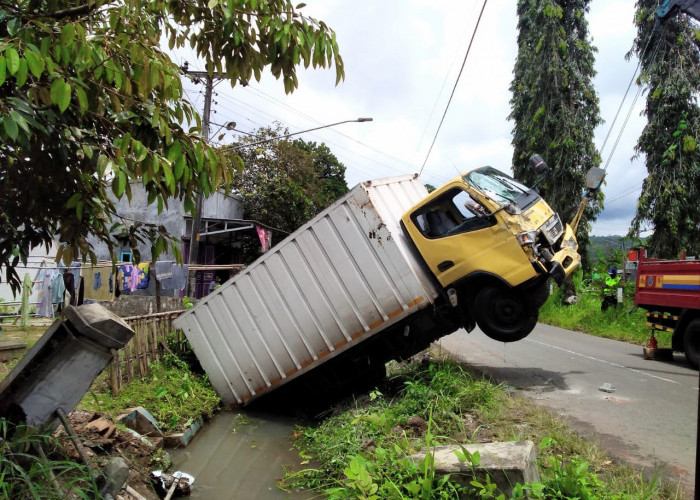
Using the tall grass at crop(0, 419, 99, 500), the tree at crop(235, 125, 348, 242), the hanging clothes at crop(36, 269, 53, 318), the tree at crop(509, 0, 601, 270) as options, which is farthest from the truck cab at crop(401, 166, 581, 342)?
the tree at crop(235, 125, 348, 242)

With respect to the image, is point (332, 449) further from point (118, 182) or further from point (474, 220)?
point (118, 182)

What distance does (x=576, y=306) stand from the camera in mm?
18172

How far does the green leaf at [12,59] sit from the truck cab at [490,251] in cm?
569

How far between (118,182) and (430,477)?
2.78 meters

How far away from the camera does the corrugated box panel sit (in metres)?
6.90

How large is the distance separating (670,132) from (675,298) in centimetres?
890

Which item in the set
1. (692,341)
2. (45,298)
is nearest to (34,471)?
(692,341)

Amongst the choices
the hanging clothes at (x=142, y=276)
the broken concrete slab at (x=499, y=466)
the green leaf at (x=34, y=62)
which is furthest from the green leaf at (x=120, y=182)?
the hanging clothes at (x=142, y=276)

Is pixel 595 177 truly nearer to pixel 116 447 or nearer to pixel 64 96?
pixel 116 447

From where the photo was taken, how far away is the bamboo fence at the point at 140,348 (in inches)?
282

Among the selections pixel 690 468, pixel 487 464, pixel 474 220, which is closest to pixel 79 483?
pixel 487 464

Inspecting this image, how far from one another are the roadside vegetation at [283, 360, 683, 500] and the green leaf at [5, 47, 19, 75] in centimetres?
322

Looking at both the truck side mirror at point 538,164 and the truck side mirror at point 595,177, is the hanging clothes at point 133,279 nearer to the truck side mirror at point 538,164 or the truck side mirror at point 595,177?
the truck side mirror at point 538,164

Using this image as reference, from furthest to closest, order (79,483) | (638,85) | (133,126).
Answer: (638,85) < (79,483) < (133,126)
